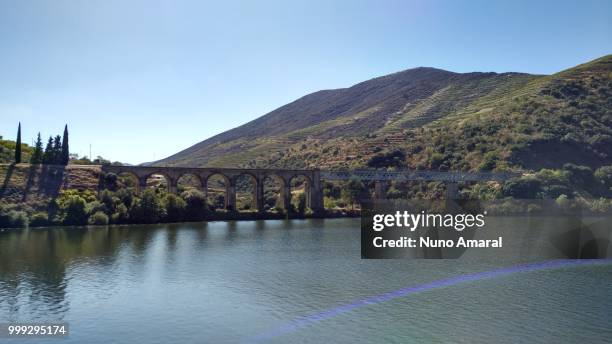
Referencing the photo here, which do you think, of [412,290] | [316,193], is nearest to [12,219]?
[316,193]

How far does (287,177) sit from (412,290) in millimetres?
57858

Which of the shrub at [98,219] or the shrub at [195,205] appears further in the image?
the shrub at [195,205]

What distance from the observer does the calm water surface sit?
782 inches

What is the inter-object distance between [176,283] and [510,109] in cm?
10593

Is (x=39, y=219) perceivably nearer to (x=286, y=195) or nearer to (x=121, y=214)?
(x=121, y=214)

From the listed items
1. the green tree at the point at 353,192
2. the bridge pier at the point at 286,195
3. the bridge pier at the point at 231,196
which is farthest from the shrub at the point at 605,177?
the bridge pier at the point at 231,196

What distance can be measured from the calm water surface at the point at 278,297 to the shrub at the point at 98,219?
60.5ft

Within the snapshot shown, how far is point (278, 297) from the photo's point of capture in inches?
1007

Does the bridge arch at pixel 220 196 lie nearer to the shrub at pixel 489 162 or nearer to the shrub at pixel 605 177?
the shrub at pixel 489 162

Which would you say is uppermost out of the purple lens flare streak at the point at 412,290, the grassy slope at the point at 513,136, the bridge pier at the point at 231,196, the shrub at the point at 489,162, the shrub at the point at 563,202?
the grassy slope at the point at 513,136

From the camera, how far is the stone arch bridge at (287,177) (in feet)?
249

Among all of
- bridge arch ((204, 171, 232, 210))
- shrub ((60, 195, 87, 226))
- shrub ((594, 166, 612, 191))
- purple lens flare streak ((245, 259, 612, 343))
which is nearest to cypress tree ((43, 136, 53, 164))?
shrub ((60, 195, 87, 226))

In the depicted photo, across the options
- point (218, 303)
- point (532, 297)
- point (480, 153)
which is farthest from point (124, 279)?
point (480, 153)

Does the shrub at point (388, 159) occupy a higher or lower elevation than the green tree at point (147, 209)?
higher
